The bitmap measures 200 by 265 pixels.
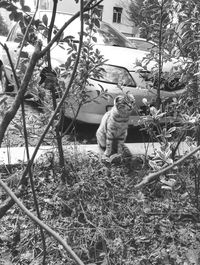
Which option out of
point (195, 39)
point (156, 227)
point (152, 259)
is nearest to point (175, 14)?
point (195, 39)

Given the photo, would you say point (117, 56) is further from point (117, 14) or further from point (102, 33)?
point (117, 14)

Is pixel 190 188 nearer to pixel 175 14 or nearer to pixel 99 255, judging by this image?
pixel 99 255

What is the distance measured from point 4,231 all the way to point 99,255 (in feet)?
2.29

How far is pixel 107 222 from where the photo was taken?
2438mm

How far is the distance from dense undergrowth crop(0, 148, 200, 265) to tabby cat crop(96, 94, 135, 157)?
0.72 metres

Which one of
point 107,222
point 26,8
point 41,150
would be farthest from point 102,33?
point 26,8

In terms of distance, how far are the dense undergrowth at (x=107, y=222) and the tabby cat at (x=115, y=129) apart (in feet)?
2.35

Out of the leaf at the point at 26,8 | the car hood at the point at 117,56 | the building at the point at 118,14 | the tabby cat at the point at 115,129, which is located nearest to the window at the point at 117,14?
the building at the point at 118,14

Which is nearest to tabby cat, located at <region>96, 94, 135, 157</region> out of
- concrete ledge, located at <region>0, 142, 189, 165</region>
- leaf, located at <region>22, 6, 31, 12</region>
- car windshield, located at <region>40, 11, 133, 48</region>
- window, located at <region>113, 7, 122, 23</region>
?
concrete ledge, located at <region>0, 142, 189, 165</region>

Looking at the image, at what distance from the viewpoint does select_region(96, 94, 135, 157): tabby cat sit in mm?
3734

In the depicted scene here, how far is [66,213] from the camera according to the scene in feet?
8.71

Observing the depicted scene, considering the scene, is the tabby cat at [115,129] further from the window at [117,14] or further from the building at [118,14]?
the window at [117,14]

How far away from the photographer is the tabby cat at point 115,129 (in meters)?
3.73

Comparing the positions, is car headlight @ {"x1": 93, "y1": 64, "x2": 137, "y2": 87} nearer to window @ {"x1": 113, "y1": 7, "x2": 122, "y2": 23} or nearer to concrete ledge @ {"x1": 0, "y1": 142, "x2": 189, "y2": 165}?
concrete ledge @ {"x1": 0, "y1": 142, "x2": 189, "y2": 165}
